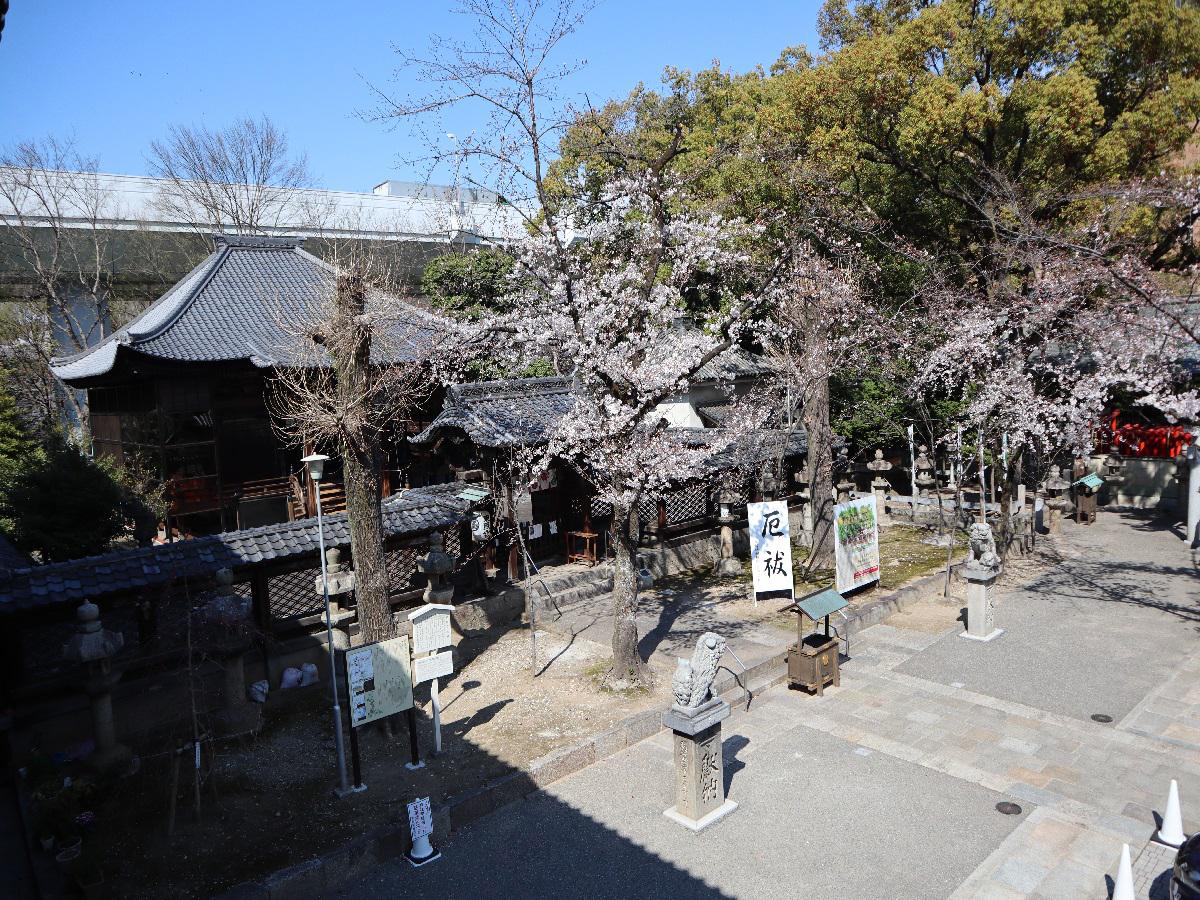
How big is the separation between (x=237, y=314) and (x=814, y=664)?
1919cm

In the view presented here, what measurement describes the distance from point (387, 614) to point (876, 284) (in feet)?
57.9

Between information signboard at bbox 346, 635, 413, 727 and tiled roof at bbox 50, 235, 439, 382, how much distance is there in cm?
865

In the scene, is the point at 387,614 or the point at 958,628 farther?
the point at 958,628

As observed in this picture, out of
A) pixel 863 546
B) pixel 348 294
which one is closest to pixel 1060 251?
pixel 863 546

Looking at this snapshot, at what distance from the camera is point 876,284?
2261 centimetres

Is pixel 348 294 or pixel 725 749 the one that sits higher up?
pixel 348 294

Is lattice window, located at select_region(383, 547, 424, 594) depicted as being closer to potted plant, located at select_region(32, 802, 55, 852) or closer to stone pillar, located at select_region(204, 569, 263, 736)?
stone pillar, located at select_region(204, 569, 263, 736)

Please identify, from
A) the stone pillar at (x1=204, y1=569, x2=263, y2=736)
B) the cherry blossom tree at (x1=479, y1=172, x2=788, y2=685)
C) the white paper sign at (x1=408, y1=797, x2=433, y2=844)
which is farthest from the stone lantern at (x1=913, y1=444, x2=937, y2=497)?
the white paper sign at (x1=408, y1=797, x2=433, y2=844)

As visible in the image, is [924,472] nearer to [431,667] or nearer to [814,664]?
[814,664]

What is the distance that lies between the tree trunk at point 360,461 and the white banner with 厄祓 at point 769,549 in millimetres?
7962

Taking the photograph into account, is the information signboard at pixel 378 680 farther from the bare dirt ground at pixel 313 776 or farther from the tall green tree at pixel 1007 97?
the tall green tree at pixel 1007 97

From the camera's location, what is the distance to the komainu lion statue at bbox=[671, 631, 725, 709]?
8430mm

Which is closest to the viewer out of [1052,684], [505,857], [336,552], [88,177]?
[505,857]

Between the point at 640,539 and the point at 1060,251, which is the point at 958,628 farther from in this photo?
the point at 1060,251
